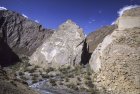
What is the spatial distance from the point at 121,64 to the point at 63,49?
369 inches

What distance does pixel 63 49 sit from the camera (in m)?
30.7

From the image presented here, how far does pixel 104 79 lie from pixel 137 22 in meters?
5.32

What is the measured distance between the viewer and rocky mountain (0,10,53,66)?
4659 centimetres

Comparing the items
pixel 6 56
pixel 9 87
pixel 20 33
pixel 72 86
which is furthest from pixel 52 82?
pixel 20 33

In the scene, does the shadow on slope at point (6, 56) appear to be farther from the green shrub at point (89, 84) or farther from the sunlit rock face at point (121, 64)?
the sunlit rock face at point (121, 64)

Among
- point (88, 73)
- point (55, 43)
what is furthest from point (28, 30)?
point (88, 73)

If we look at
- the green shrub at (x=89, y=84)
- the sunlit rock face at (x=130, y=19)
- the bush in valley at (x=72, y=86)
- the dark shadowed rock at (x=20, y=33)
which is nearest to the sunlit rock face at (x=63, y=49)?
the green shrub at (x=89, y=84)

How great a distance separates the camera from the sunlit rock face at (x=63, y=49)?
98.5 ft

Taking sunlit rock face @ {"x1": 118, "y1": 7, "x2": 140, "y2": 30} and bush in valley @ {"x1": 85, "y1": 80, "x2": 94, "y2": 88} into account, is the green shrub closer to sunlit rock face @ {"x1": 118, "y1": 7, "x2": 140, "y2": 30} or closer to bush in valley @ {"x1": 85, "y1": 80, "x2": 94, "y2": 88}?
bush in valley @ {"x1": 85, "y1": 80, "x2": 94, "y2": 88}

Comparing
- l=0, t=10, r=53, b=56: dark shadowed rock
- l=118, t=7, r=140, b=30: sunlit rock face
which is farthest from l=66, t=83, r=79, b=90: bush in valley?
l=0, t=10, r=53, b=56: dark shadowed rock

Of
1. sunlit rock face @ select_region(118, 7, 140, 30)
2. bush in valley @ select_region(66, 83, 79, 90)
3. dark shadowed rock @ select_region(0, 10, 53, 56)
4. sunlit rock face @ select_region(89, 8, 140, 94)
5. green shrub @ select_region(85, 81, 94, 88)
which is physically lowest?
bush in valley @ select_region(66, 83, 79, 90)

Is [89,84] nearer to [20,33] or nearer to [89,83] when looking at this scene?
[89,83]

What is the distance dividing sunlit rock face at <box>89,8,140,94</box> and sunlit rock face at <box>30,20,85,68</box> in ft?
20.6

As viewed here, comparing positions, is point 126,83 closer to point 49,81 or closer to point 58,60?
point 49,81
